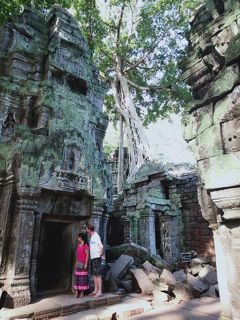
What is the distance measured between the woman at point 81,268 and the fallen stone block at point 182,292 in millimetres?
1848

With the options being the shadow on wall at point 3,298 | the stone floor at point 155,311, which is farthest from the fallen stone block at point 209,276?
the shadow on wall at point 3,298

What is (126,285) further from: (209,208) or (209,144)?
(209,144)

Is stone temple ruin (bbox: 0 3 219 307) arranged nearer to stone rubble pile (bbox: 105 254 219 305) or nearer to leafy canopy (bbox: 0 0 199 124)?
stone rubble pile (bbox: 105 254 219 305)

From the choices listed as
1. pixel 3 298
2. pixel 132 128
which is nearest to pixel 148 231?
pixel 3 298

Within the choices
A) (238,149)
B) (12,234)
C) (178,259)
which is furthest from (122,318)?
(178,259)

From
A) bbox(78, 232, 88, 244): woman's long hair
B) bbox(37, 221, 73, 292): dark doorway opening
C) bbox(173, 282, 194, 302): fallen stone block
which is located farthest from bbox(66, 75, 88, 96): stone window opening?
bbox(173, 282, 194, 302): fallen stone block

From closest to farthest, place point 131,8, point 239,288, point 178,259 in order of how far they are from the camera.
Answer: point 239,288 → point 178,259 → point 131,8

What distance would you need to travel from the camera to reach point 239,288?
2.17 m

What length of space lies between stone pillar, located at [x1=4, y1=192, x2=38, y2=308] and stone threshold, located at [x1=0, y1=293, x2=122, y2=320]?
22 cm

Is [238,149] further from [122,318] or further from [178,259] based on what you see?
[178,259]

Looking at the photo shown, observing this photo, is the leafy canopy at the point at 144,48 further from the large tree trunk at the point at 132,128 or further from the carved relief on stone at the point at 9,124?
the carved relief on stone at the point at 9,124

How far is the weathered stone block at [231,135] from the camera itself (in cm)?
229

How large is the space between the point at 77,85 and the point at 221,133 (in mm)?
5457

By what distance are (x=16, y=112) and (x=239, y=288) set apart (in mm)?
5743
